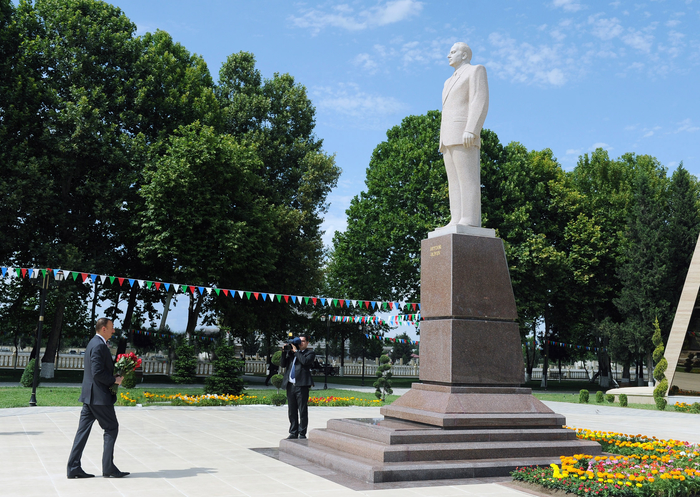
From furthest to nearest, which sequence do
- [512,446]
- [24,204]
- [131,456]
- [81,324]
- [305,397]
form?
[81,324]
[24,204]
[305,397]
[131,456]
[512,446]

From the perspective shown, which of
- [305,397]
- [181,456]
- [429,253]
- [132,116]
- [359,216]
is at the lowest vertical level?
[181,456]

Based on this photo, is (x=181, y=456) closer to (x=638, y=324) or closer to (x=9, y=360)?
(x=638, y=324)

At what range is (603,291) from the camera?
116 ft

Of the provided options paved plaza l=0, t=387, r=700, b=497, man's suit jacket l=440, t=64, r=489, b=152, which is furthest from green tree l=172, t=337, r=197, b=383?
man's suit jacket l=440, t=64, r=489, b=152

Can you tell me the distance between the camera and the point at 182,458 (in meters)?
9.24

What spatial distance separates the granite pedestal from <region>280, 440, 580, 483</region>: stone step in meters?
0.01

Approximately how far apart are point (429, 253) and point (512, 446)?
3.31 meters

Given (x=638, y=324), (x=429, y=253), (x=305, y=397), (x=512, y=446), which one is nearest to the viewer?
(x=512, y=446)

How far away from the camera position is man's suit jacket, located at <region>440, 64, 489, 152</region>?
1020 cm

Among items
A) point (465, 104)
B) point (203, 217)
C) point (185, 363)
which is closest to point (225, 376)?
point (185, 363)

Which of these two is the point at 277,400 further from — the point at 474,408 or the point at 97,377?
the point at 97,377

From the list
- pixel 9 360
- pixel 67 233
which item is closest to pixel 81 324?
pixel 9 360

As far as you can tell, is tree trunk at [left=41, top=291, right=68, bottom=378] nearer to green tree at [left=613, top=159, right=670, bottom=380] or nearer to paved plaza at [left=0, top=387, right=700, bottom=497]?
paved plaza at [left=0, top=387, right=700, bottom=497]

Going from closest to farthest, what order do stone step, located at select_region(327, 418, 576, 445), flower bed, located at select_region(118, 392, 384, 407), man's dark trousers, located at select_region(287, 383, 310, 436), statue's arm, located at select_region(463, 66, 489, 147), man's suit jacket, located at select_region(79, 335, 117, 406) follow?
1. man's suit jacket, located at select_region(79, 335, 117, 406)
2. stone step, located at select_region(327, 418, 576, 445)
3. statue's arm, located at select_region(463, 66, 489, 147)
4. man's dark trousers, located at select_region(287, 383, 310, 436)
5. flower bed, located at select_region(118, 392, 384, 407)
